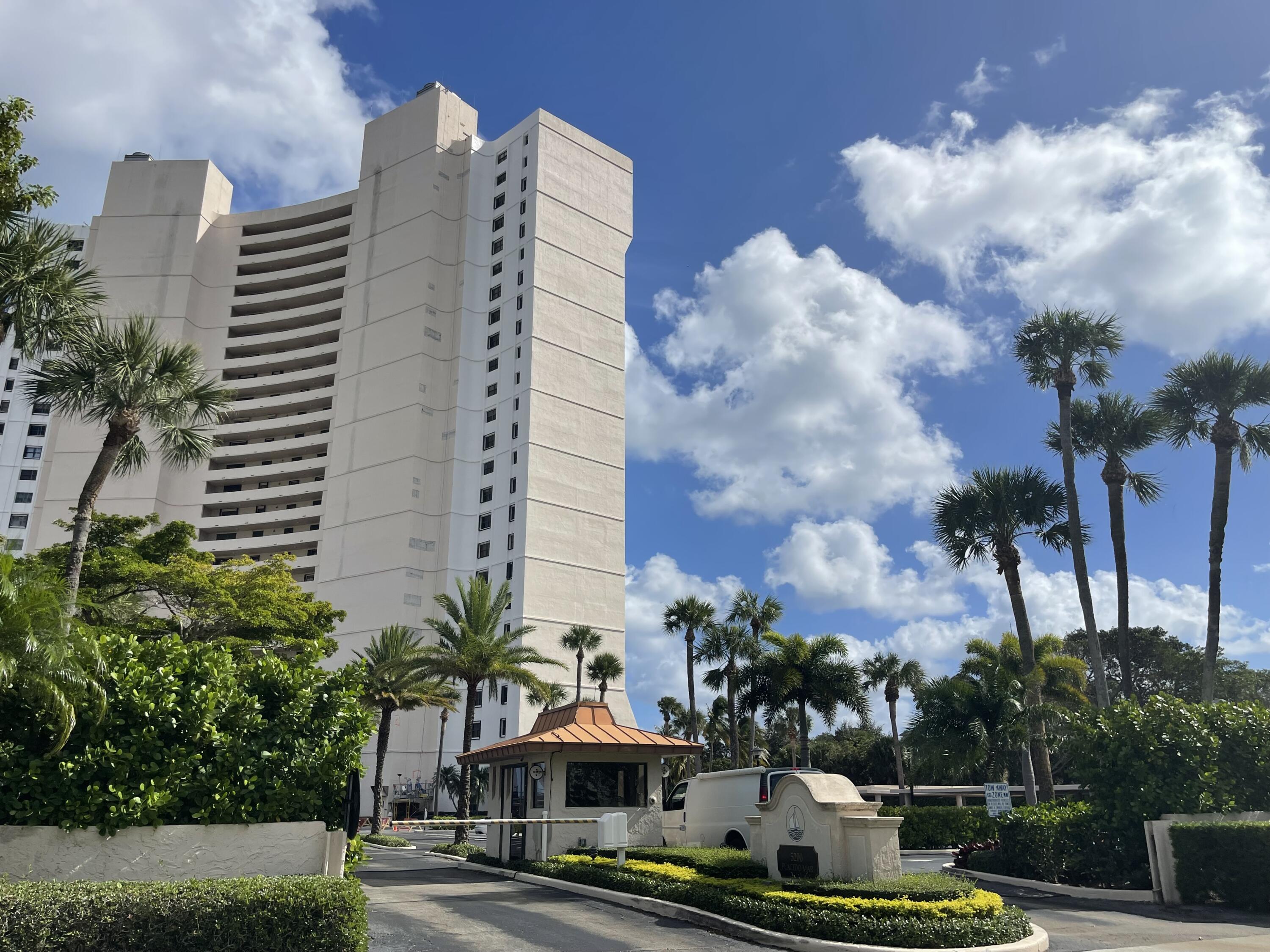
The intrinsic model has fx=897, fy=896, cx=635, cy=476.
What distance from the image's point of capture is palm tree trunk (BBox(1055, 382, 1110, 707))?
34219 mm

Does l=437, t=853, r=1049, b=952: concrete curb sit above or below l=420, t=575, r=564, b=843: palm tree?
below

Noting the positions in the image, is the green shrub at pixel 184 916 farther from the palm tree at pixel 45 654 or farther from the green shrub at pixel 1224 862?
the green shrub at pixel 1224 862

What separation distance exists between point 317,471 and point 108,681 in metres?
82.8

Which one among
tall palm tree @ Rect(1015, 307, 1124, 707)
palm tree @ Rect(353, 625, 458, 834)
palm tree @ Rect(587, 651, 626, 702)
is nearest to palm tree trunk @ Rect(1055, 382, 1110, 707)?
tall palm tree @ Rect(1015, 307, 1124, 707)

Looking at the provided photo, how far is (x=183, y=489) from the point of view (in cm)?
9062

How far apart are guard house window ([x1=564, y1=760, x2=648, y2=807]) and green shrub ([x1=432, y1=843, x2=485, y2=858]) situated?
11.7 metres

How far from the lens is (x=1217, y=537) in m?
36.8

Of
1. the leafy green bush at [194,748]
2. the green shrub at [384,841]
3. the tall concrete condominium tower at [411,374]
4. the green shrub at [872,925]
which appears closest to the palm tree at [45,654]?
the leafy green bush at [194,748]

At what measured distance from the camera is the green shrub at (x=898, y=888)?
45.1 feet

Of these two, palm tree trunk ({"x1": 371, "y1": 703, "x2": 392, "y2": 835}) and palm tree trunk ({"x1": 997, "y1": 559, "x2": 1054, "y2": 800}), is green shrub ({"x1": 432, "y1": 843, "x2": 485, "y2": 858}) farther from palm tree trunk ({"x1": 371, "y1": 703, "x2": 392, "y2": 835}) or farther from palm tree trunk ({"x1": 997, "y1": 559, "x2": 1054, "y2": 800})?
palm tree trunk ({"x1": 997, "y1": 559, "x2": 1054, "y2": 800})

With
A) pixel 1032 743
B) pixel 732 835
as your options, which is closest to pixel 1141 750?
pixel 732 835

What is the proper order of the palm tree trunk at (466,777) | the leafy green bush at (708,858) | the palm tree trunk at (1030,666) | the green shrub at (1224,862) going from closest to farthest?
the green shrub at (1224,862) → the leafy green bush at (708,858) → the palm tree trunk at (1030,666) → the palm tree trunk at (466,777)

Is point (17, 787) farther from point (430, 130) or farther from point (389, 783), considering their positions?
point (430, 130)

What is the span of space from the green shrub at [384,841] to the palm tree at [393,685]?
39 cm
